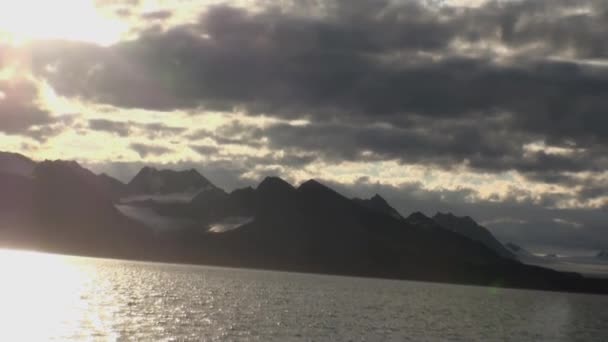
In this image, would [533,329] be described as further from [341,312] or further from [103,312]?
[103,312]

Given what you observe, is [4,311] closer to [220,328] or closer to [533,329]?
[220,328]

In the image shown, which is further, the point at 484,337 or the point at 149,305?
the point at 149,305

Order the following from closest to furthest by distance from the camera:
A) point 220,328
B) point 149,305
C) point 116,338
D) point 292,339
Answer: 1. point 116,338
2. point 292,339
3. point 220,328
4. point 149,305

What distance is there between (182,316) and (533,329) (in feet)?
271

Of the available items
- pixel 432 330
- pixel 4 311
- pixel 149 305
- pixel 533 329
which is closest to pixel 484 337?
pixel 432 330

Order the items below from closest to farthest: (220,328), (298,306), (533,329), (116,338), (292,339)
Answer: (116,338), (292,339), (220,328), (533,329), (298,306)

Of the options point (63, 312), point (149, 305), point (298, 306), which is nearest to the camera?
point (63, 312)

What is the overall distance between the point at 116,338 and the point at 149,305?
207 feet

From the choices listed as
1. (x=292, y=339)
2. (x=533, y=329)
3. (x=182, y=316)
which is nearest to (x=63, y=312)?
(x=182, y=316)

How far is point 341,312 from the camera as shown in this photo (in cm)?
18900

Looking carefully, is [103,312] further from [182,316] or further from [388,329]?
[388,329]

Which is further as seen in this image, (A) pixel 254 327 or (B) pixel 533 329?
(B) pixel 533 329

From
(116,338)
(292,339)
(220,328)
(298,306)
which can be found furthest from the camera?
(298,306)

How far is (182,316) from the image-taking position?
15312 cm
